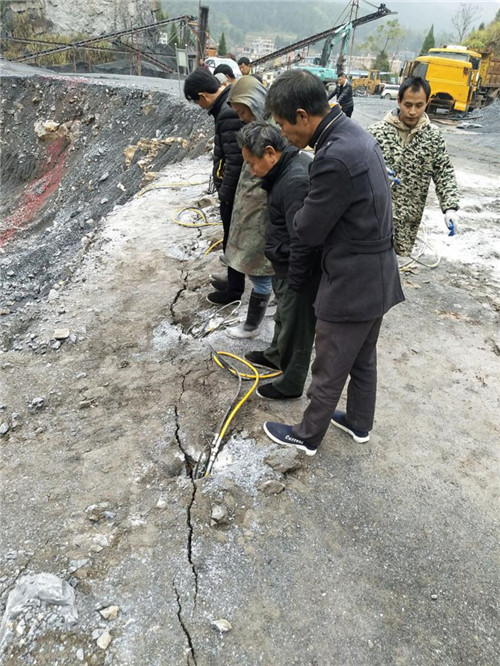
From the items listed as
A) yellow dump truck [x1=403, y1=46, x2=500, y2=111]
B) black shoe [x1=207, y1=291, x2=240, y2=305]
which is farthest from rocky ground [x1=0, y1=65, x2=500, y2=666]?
yellow dump truck [x1=403, y1=46, x2=500, y2=111]

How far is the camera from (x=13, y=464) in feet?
8.02

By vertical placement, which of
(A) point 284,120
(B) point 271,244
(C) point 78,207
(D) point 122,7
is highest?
(D) point 122,7

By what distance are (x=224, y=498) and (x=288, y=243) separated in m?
1.34

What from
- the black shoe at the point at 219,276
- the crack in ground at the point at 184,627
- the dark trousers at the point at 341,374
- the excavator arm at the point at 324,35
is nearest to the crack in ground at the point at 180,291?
the black shoe at the point at 219,276

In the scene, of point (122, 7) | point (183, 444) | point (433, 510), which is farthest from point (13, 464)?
point (122, 7)

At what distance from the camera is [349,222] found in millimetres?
1761

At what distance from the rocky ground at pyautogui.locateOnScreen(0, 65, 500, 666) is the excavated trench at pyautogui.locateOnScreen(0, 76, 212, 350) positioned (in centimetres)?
250

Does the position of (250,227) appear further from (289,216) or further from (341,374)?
(341,374)

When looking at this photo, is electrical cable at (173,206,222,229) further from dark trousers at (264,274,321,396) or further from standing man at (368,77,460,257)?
dark trousers at (264,274,321,396)

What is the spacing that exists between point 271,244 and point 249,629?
1.79 m

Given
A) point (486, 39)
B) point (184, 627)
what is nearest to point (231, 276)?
point (184, 627)

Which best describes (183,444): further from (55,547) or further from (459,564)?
(459,564)

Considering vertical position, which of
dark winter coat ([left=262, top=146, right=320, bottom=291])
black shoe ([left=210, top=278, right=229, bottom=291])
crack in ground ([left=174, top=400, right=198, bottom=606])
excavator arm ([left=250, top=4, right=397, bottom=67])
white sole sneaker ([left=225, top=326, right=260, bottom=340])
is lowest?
crack in ground ([left=174, top=400, right=198, bottom=606])

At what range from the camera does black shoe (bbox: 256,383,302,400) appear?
8.93 feet
